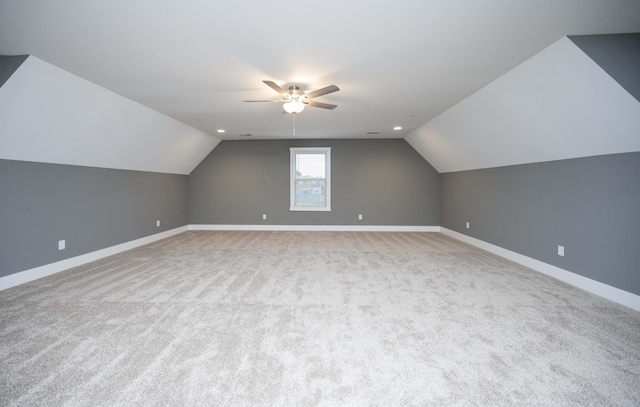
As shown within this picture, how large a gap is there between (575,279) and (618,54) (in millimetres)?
2438

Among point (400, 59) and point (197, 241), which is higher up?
point (400, 59)

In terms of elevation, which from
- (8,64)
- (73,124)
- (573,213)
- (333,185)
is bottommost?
(573,213)

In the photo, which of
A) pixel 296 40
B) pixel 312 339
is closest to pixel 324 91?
pixel 296 40

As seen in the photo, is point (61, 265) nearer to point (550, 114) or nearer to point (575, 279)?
point (550, 114)

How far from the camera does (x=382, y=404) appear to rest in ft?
4.99

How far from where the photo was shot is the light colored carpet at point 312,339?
1607 mm

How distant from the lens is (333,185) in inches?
296

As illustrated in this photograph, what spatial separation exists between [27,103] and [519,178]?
648 centimetres

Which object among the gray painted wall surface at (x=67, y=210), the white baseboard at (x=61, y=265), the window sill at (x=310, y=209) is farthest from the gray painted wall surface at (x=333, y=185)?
the white baseboard at (x=61, y=265)

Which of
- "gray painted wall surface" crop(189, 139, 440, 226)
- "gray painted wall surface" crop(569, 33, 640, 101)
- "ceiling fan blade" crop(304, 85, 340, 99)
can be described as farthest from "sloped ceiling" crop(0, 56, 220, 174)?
"gray painted wall surface" crop(569, 33, 640, 101)

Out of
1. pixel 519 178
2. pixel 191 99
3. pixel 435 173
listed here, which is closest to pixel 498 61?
pixel 519 178

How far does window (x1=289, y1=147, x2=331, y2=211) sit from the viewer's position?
24.8 ft

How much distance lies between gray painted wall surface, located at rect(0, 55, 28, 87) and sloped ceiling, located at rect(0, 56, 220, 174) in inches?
1.3

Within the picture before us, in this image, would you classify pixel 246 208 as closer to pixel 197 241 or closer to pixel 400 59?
pixel 197 241
